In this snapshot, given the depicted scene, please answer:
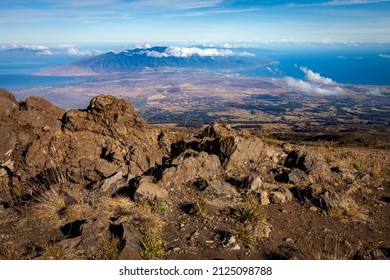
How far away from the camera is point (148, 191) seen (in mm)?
7418

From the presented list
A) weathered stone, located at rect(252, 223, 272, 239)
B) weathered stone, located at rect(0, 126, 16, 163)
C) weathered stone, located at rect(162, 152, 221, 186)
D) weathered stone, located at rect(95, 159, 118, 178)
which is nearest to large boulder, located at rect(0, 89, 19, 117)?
weathered stone, located at rect(0, 126, 16, 163)

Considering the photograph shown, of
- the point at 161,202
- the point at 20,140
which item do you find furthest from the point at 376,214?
the point at 20,140

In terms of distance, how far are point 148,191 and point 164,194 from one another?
1.28 ft

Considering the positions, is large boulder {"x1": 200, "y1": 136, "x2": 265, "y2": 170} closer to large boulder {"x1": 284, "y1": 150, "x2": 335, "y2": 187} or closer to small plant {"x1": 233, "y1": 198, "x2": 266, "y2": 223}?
large boulder {"x1": 284, "y1": 150, "x2": 335, "y2": 187}

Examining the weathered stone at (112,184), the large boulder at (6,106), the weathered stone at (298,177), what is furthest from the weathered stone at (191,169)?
the large boulder at (6,106)

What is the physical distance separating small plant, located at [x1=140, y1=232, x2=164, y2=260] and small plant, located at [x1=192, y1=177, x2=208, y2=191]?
2376 mm

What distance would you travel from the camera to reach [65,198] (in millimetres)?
7168

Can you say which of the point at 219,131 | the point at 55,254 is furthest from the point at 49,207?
the point at 219,131

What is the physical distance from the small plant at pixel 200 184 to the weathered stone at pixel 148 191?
94 centimetres

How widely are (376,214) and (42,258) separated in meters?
7.04

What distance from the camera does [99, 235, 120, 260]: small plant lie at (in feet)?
17.3

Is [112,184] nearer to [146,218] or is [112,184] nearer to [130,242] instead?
[146,218]

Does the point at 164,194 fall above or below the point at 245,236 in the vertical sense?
above
